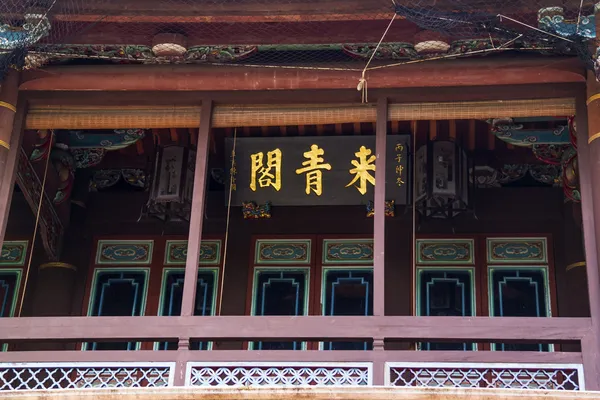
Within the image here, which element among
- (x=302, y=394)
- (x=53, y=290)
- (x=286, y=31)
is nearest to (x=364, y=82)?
(x=286, y=31)

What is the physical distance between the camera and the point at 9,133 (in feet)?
33.4

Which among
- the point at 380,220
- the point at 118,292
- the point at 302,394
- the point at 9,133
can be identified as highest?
the point at 9,133

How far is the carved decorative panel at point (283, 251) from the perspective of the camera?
1177 centimetres

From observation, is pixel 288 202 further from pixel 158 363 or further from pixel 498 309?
pixel 158 363

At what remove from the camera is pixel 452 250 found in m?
11.6

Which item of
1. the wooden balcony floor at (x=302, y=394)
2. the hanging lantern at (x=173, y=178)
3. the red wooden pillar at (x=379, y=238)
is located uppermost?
the hanging lantern at (x=173, y=178)

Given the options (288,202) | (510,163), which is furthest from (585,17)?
(288,202)

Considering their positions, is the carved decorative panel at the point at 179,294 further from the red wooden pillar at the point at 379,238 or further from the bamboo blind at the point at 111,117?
the red wooden pillar at the point at 379,238

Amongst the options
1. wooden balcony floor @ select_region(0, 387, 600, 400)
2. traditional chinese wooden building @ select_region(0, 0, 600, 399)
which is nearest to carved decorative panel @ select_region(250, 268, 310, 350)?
traditional chinese wooden building @ select_region(0, 0, 600, 399)

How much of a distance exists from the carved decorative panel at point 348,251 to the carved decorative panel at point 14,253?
2765mm

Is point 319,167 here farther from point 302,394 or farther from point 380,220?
point 302,394

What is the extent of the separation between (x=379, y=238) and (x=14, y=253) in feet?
13.6

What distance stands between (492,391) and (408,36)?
2978 mm

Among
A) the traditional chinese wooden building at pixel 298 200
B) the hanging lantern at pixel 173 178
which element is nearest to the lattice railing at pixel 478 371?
the traditional chinese wooden building at pixel 298 200
